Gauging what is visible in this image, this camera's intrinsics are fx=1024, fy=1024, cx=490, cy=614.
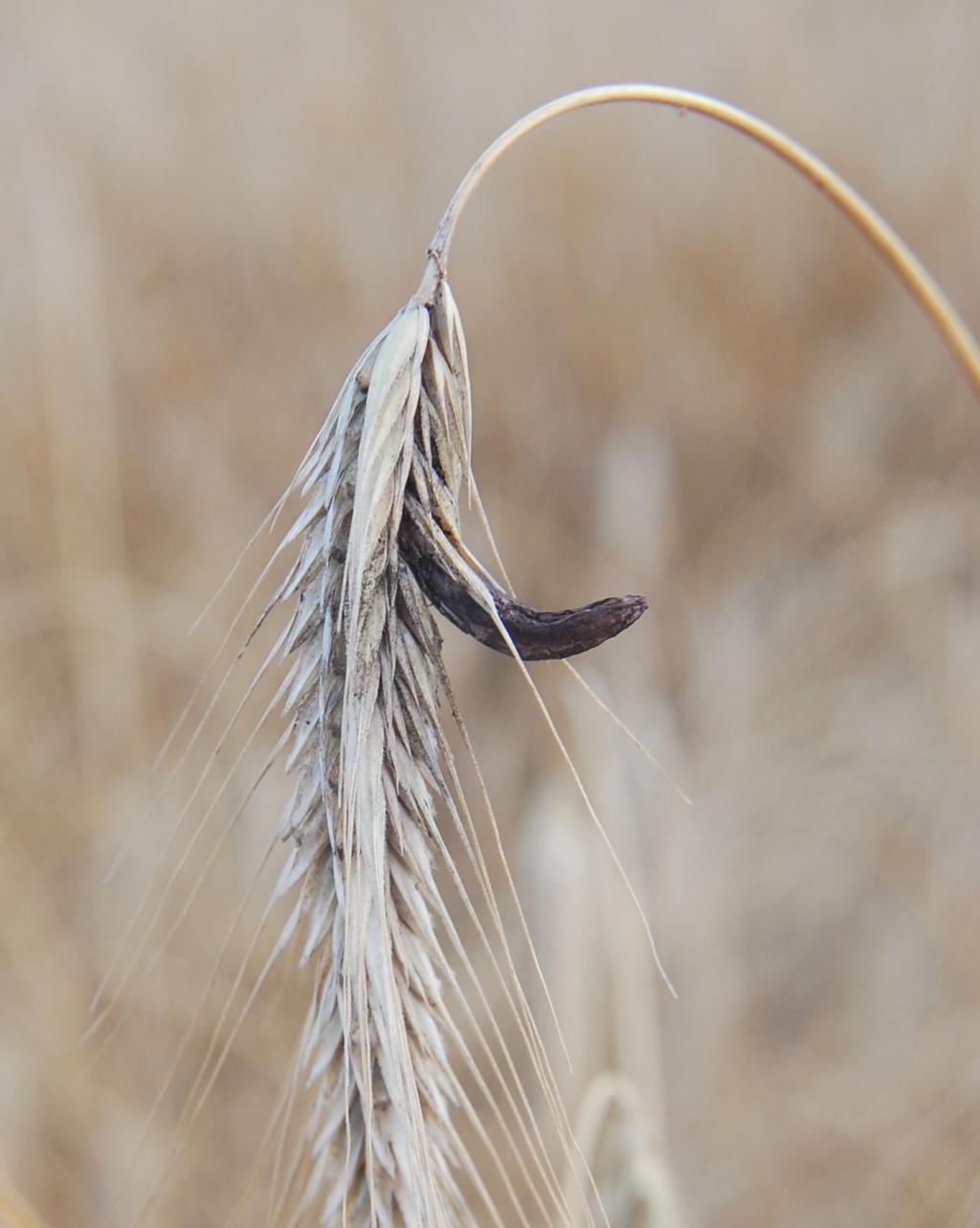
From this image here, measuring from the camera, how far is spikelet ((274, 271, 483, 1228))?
31cm

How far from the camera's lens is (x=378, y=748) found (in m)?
0.34

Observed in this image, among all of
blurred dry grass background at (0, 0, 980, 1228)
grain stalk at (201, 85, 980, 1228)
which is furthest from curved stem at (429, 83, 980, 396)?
blurred dry grass background at (0, 0, 980, 1228)

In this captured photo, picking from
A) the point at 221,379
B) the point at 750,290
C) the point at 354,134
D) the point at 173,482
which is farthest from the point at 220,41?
the point at 750,290

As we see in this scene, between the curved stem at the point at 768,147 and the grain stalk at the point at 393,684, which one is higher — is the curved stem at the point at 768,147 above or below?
above

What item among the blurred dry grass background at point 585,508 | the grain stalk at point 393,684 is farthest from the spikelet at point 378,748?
the blurred dry grass background at point 585,508

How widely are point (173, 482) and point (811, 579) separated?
759 millimetres

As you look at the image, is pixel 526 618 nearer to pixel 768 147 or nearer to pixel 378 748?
pixel 378 748

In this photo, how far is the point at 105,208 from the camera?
1.31 metres

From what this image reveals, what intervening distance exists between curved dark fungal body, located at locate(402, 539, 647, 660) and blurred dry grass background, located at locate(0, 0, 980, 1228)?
1.51 feet

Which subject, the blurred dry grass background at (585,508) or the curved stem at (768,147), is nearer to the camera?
the curved stem at (768,147)

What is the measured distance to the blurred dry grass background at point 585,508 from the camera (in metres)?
0.93

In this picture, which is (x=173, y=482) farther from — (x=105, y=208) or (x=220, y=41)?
(x=220, y=41)

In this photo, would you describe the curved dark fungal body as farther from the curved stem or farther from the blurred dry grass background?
the blurred dry grass background

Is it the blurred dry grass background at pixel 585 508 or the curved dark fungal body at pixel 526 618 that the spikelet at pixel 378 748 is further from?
the blurred dry grass background at pixel 585 508
